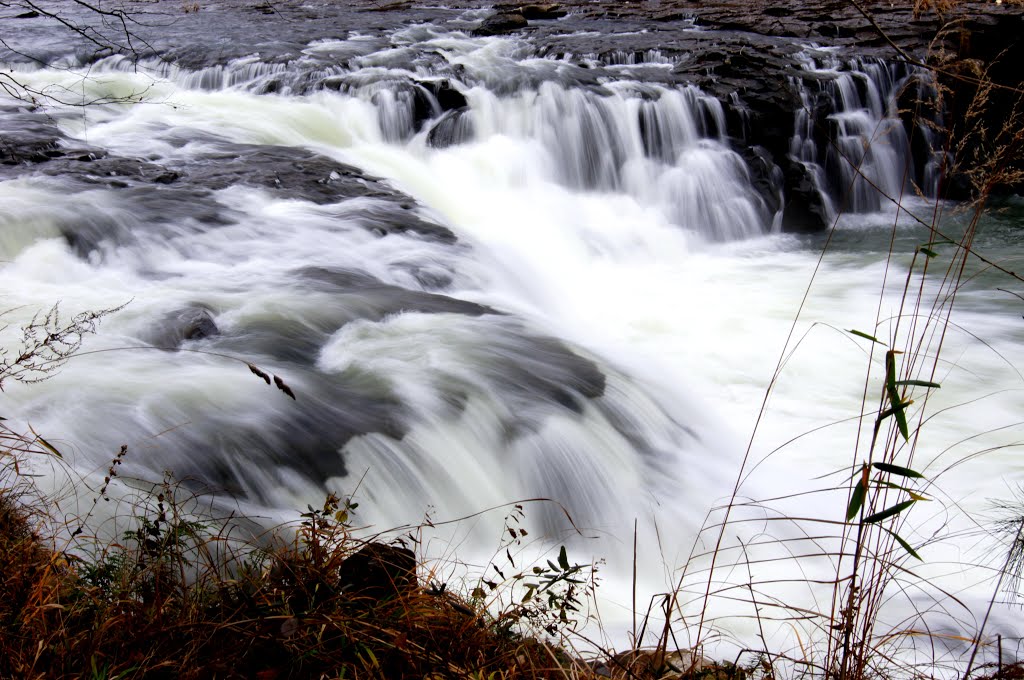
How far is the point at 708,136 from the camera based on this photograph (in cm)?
988

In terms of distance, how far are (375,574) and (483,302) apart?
371cm

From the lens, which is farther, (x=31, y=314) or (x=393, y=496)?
(x=31, y=314)

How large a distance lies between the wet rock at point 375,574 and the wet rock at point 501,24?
12.0 m

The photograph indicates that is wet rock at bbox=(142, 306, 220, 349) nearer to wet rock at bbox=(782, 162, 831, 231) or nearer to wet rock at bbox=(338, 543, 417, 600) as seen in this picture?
wet rock at bbox=(338, 543, 417, 600)

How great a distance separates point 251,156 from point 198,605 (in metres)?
6.43

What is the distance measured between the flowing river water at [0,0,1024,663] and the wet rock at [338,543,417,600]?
1.13 meters

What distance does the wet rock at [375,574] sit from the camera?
2168 mm

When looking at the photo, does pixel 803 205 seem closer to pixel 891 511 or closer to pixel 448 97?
pixel 448 97

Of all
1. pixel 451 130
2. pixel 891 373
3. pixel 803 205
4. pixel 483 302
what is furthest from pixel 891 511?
pixel 803 205

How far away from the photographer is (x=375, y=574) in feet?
7.25

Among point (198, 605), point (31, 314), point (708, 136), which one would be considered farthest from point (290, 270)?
point (708, 136)

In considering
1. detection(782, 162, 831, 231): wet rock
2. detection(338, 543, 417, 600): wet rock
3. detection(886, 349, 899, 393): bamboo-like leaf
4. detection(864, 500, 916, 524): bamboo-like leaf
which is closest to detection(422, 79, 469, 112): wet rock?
detection(782, 162, 831, 231): wet rock

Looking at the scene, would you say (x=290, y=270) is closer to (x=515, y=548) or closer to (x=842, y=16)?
(x=515, y=548)

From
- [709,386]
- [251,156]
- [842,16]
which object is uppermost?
[842,16]
